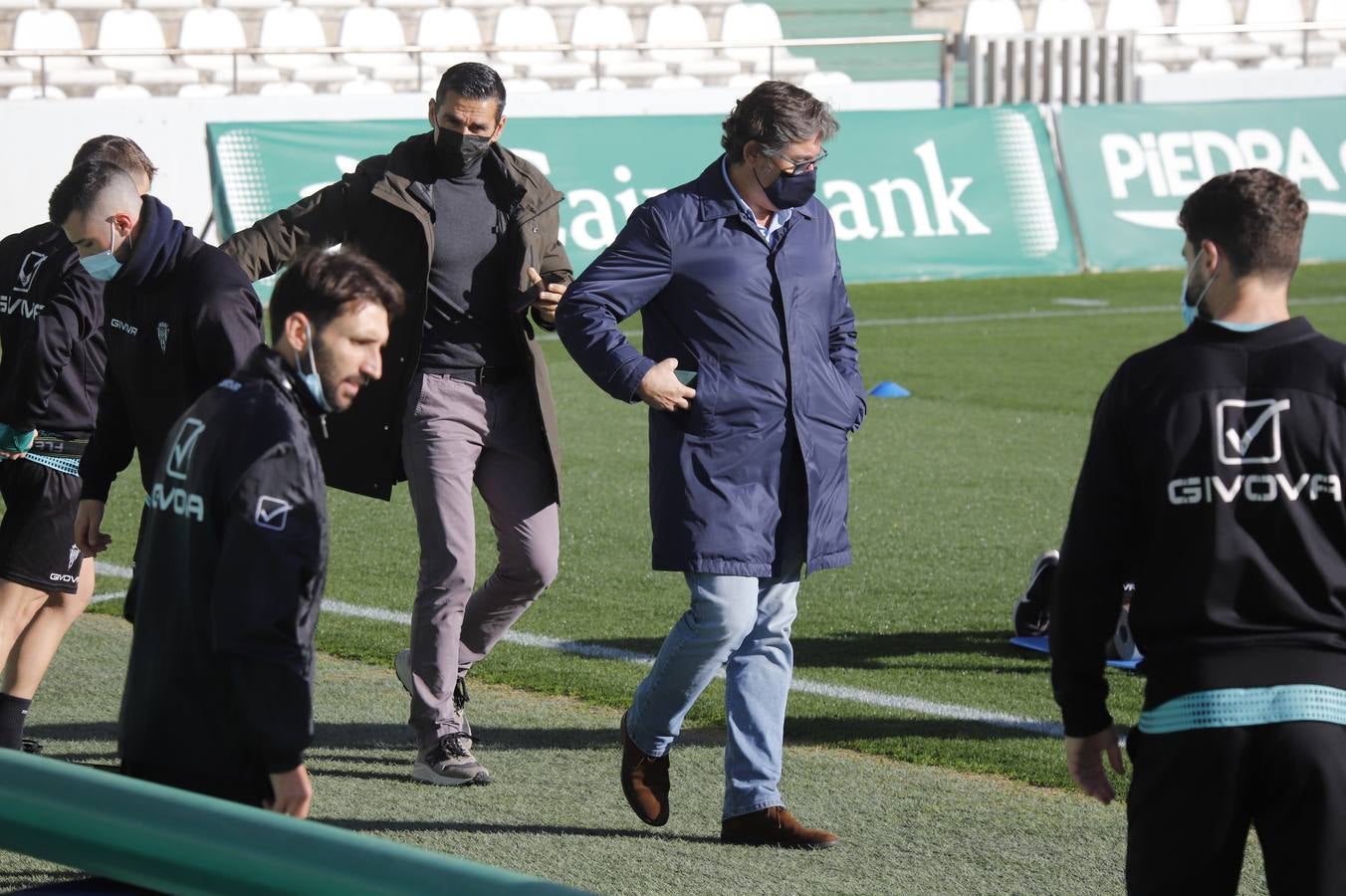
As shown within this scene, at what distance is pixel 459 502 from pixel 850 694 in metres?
1.67

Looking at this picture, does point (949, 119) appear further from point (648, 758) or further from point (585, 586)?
point (648, 758)

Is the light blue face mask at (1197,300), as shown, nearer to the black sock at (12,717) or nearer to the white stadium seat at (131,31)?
the black sock at (12,717)

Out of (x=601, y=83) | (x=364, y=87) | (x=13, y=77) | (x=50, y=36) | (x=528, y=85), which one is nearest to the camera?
(x=13, y=77)

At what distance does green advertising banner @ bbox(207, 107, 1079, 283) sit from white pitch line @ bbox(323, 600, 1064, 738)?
11.7m

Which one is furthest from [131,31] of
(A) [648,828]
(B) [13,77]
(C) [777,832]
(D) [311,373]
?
(D) [311,373]

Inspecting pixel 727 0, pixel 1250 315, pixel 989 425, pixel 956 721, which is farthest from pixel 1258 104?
pixel 1250 315

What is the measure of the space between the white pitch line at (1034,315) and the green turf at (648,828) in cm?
1176

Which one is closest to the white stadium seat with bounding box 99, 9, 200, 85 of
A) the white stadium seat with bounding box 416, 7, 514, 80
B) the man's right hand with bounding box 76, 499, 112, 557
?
the white stadium seat with bounding box 416, 7, 514, 80

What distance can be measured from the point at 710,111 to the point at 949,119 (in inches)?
108

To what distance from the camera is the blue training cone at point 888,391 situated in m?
14.3

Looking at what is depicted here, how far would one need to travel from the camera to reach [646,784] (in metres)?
5.23

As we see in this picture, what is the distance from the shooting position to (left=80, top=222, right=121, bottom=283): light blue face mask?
4.61 m

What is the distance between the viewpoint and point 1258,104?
23.0 meters

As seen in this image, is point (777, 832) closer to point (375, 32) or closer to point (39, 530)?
point (39, 530)
